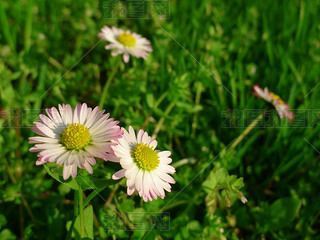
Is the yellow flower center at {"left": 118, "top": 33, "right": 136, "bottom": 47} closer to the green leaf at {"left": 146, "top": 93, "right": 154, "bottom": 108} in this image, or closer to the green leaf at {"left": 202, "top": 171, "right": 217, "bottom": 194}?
the green leaf at {"left": 146, "top": 93, "right": 154, "bottom": 108}

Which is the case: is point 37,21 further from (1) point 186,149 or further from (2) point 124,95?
(1) point 186,149

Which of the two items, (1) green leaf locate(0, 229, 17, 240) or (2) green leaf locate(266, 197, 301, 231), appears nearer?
(1) green leaf locate(0, 229, 17, 240)

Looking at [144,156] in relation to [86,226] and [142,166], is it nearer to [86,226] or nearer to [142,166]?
[142,166]

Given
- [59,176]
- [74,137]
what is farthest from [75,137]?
[59,176]

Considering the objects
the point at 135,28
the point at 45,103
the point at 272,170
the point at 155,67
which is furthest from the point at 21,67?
the point at 272,170

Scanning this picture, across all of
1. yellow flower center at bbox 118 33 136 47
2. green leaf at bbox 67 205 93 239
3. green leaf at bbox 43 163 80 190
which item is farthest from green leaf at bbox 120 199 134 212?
yellow flower center at bbox 118 33 136 47

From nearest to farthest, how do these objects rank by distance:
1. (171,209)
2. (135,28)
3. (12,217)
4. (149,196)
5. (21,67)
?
(149,196), (12,217), (171,209), (21,67), (135,28)
